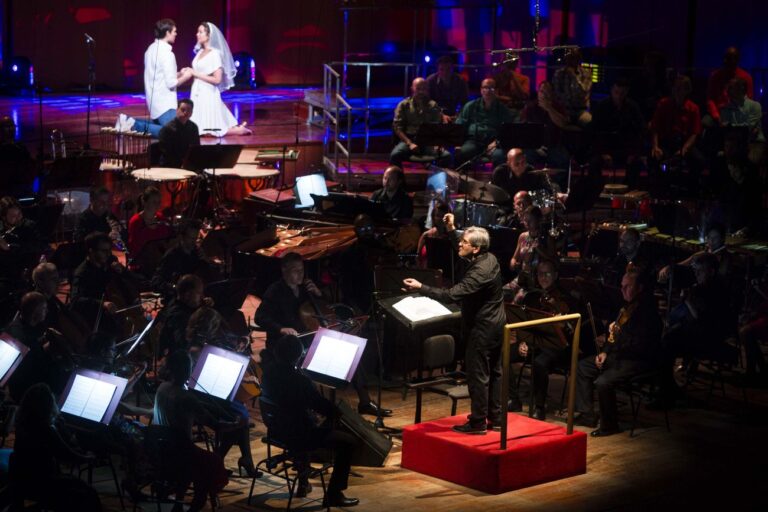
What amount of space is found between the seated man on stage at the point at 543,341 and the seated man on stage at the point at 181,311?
93.0 inches

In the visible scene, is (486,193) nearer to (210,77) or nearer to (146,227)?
(146,227)

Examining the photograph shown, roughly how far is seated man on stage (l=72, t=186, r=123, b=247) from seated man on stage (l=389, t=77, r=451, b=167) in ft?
14.5

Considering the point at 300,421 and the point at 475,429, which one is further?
the point at 475,429

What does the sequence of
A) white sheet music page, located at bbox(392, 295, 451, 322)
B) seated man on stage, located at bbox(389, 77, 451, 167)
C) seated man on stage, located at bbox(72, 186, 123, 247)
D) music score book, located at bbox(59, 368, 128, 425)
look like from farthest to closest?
seated man on stage, located at bbox(389, 77, 451, 167)
seated man on stage, located at bbox(72, 186, 123, 247)
white sheet music page, located at bbox(392, 295, 451, 322)
music score book, located at bbox(59, 368, 128, 425)

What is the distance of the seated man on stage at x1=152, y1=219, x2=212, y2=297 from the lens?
10492mm

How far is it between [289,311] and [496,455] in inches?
93.4

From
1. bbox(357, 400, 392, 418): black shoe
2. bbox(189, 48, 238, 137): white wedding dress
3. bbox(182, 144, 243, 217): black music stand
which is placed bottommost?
bbox(357, 400, 392, 418): black shoe

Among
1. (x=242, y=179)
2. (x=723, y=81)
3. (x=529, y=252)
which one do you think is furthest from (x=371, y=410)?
(x=723, y=81)

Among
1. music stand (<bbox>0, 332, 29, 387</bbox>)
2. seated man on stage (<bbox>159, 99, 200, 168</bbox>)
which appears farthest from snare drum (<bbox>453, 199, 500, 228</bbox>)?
music stand (<bbox>0, 332, 29, 387</bbox>)

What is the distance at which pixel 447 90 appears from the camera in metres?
15.3

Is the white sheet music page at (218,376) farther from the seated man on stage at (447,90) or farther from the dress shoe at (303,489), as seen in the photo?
the seated man on stage at (447,90)

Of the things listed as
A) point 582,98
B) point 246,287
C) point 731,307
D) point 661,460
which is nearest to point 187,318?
point 246,287

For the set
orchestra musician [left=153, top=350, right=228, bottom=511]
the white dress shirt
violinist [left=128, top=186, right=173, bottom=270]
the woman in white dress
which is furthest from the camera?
the woman in white dress

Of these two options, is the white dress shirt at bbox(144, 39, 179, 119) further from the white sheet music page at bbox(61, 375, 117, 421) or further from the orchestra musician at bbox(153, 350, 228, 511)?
the white sheet music page at bbox(61, 375, 117, 421)
